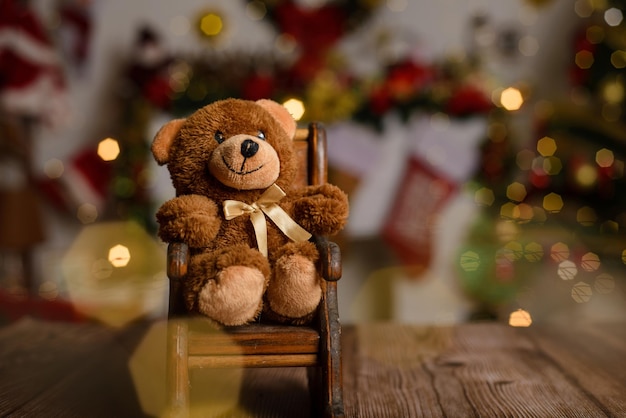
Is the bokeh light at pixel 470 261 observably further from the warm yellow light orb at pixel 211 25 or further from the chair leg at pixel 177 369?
the chair leg at pixel 177 369

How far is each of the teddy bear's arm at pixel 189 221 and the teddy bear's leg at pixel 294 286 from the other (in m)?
0.10

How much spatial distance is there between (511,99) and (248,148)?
2055 millimetres

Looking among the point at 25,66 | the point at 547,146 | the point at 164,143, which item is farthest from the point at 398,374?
the point at 25,66

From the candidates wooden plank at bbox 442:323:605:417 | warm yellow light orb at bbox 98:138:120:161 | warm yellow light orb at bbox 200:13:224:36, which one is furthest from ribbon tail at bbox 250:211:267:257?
warm yellow light orb at bbox 200:13:224:36

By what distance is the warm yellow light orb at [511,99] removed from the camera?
2.59m

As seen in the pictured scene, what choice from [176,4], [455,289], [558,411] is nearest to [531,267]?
[455,289]

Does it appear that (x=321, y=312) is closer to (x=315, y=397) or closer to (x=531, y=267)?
(x=315, y=397)

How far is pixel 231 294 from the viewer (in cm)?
75

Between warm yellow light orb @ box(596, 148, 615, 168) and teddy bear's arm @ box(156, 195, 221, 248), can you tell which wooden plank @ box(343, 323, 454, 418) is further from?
warm yellow light orb @ box(596, 148, 615, 168)

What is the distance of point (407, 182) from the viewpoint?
2.46 m

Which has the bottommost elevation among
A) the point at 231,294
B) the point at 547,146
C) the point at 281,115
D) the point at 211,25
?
the point at 231,294

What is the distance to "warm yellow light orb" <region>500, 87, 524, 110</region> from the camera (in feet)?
8.48

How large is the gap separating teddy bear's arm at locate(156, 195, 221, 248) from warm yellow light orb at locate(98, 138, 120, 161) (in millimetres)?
1993

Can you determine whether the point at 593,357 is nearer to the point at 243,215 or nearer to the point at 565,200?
the point at 243,215
